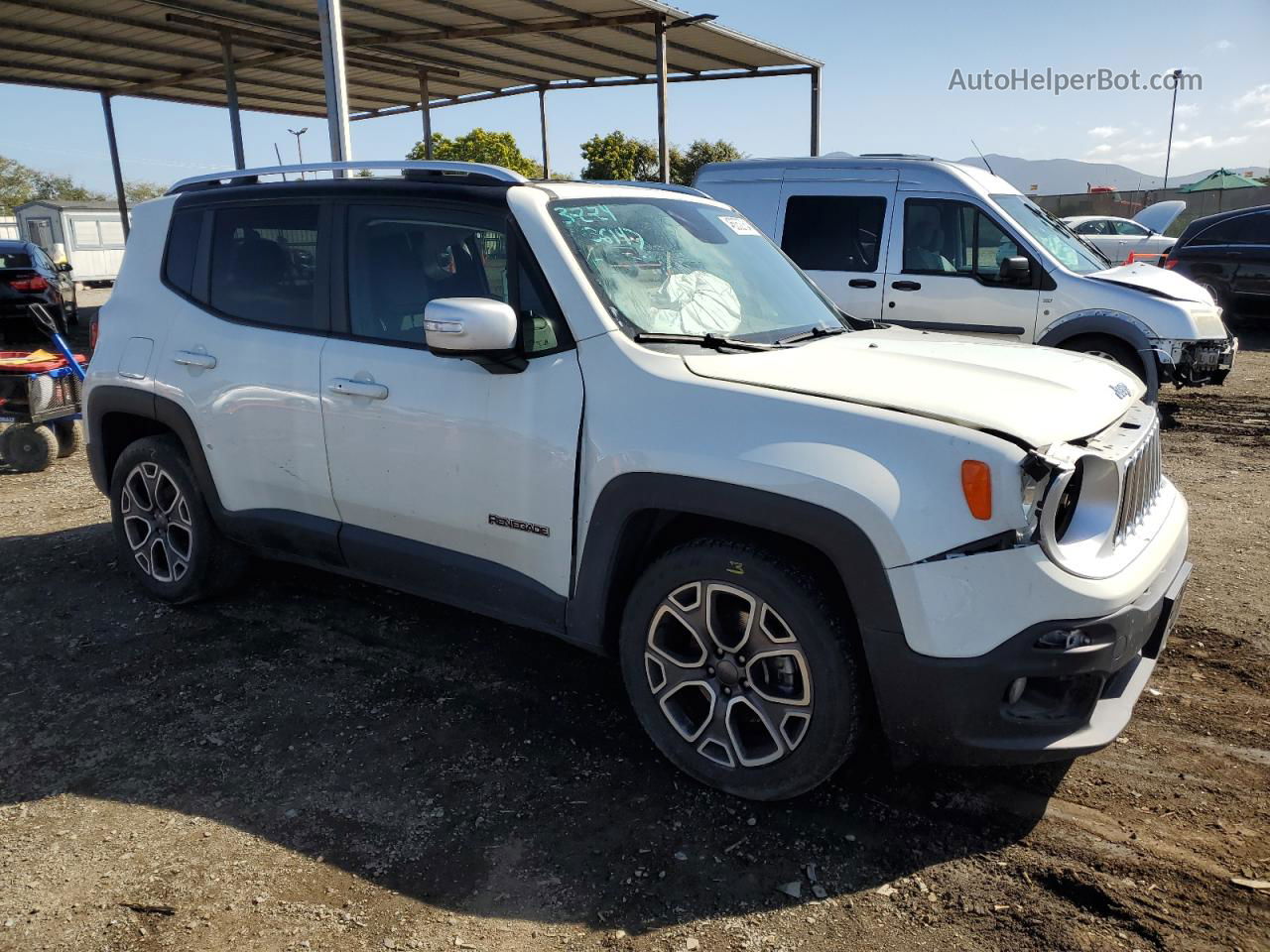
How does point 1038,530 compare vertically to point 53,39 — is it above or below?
below

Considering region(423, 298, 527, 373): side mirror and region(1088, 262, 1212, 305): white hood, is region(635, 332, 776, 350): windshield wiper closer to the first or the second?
region(423, 298, 527, 373): side mirror

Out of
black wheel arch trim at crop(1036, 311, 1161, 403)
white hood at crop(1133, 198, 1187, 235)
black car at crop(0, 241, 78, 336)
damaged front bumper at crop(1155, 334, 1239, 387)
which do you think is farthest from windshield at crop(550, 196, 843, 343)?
white hood at crop(1133, 198, 1187, 235)

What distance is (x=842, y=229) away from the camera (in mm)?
8594


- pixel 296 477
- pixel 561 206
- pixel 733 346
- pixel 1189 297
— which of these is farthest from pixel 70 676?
pixel 1189 297

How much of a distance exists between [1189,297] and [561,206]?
22.6 feet

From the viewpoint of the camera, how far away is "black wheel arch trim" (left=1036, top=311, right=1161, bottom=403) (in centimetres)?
788

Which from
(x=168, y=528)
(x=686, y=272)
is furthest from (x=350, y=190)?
(x=168, y=528)

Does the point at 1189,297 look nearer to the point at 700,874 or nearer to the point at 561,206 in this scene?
the point at 561,206

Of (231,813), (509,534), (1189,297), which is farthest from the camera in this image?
(1189,297)

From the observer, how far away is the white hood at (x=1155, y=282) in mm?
8031

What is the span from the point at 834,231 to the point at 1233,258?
7465 millimetres

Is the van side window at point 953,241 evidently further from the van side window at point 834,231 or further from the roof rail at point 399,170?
the roof rail at point 399,170

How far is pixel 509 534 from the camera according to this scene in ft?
11.0

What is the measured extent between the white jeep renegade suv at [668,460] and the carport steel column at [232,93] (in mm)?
11590
